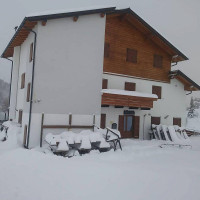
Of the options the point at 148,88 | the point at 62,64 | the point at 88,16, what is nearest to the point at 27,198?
the point at 62,64

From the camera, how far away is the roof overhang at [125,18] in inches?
525

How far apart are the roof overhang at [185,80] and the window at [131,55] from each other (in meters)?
4.31

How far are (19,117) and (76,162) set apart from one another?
31.6 ft

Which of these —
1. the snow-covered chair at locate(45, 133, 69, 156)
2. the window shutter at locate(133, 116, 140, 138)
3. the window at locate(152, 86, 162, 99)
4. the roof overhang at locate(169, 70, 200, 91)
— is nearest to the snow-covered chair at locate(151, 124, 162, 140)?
the window shutter at locate(133, 116, 140, 138)

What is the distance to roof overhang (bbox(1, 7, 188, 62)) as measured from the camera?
13.3 meters

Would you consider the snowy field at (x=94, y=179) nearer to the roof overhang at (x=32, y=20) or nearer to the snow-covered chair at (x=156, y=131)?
the roof overhang at (x=32, y=20)

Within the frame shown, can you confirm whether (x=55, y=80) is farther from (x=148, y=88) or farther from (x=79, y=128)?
(x=148, y=88)

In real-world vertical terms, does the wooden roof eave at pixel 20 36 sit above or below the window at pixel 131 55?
above

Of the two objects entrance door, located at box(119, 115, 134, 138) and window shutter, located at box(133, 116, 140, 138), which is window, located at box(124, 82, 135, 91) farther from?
window shutter, located at box(133, 116, 140, 138)

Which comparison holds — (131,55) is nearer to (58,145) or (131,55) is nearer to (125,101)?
(125,101)

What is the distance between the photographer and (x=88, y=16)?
15.2 meters

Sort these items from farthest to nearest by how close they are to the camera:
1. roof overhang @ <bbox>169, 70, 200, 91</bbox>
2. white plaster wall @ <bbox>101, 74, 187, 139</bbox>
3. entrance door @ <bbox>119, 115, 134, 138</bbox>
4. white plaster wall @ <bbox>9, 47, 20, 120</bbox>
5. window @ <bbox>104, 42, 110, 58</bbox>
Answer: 1. roof overhang @ <bbox>169, 70, 200, 91</bbox>
2. white plaster wall @ <bbox>9, 47, 20, 120</bbox>
3. entrance door @ <bbox>119, 115, 134, 138</bbox>
4. white plaster wall @ <bbox>101, 74, 187, 139</bbox>
5. window @ <bbox>104, 42, 110, 58</bbox>

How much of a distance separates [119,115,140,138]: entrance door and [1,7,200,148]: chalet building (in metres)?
0.05

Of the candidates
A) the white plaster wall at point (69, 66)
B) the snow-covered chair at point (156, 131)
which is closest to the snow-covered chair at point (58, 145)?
the white plaster wall at point (69, 66)
